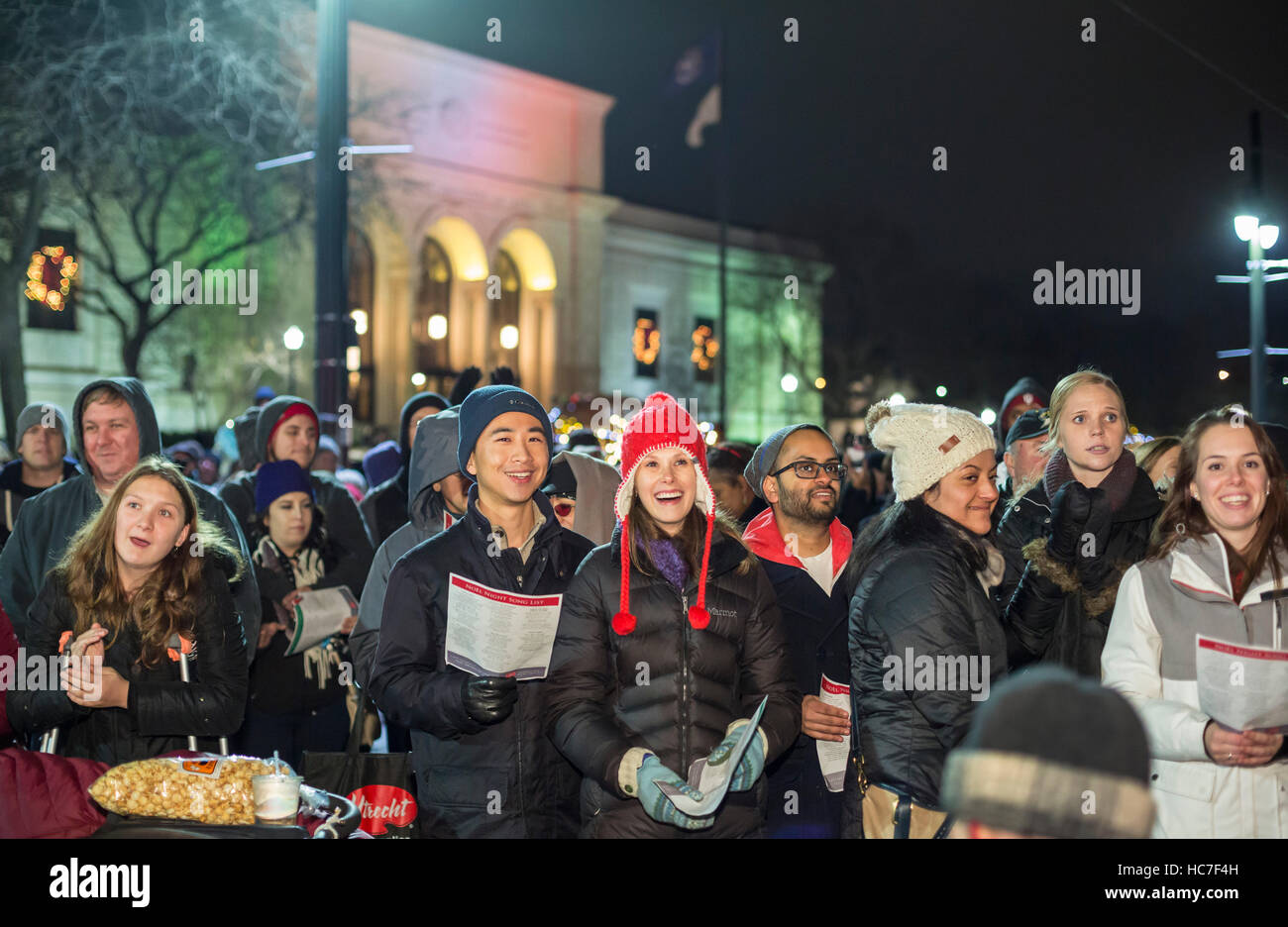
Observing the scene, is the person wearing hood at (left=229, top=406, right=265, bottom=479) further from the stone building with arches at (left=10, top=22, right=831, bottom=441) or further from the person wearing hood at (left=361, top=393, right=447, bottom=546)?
the stone building with arches at (left=10, top=22, right=831, bottom=441)

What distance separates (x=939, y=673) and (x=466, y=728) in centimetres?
149

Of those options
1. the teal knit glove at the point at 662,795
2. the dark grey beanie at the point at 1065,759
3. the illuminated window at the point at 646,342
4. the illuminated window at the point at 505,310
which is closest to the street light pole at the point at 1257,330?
the teal knit glove at the point at 662,795

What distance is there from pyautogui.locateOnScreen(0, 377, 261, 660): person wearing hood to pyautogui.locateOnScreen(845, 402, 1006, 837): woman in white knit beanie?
2672 mm

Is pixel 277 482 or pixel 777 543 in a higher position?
pixel 277 482

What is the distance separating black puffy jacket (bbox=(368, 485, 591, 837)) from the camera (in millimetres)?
3904

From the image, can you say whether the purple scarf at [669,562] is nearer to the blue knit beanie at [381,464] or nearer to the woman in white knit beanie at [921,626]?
the woman in white knit beanie at [921,626]

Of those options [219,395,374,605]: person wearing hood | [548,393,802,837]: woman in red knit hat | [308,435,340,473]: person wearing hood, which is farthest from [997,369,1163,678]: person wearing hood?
[308,435,340,473]: person wearing hood

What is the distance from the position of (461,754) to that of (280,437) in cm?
359

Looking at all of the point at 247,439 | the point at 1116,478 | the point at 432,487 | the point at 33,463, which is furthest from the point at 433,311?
the point at 1116,478

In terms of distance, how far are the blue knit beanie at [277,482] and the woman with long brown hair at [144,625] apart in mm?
1858

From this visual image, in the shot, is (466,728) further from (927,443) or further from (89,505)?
Result: (89,505)

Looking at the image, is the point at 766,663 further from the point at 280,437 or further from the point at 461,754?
the point at 280,437

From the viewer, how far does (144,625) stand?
4109 millimetres

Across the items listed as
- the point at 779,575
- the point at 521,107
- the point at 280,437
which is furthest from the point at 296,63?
the point at 779,575
